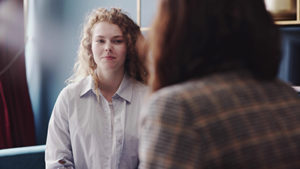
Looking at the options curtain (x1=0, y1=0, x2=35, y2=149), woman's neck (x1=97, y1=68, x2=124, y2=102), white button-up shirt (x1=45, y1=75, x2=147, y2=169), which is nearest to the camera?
white button-up shirt (x1=45, y1=75, x2=147, y2=169)

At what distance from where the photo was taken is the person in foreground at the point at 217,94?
0.60 metres

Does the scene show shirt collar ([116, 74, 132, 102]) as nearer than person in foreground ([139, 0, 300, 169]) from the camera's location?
No

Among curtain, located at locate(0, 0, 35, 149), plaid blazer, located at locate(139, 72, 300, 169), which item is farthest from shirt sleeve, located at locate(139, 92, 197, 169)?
curtain, located at locate(0, 0, 35, 149)

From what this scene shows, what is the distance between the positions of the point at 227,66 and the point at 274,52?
0.39ft

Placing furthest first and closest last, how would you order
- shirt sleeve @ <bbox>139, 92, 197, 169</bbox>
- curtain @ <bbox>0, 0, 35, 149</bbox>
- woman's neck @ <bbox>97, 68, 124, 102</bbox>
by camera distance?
1. curtain @ <bbox>0, 0, 35, 149</bbox>
2. woman's neck @ <bbox>97, 68, 124, 102</bbox>
3. shirt sleeve @ <bbox>139, 92, 197, 169</bbox>

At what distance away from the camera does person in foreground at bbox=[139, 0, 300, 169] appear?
60 cm

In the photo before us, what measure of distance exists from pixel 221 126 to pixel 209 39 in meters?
0.17

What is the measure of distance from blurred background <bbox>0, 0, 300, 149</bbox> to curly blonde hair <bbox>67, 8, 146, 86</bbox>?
0.62 metres

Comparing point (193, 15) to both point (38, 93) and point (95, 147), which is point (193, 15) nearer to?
point (95, 147)

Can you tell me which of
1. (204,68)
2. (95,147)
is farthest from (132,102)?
(204,68)

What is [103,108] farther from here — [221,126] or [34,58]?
[34,58]

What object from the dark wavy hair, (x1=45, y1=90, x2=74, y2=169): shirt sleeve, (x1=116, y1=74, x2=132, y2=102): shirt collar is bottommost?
(x1=45, y1=90, x2=74, y2=169): shirt sleeve

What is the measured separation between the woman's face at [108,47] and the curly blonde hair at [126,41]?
3 cm

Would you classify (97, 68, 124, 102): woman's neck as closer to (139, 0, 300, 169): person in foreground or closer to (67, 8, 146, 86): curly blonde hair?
(67, 8, 146, 86): curly blonde hair
